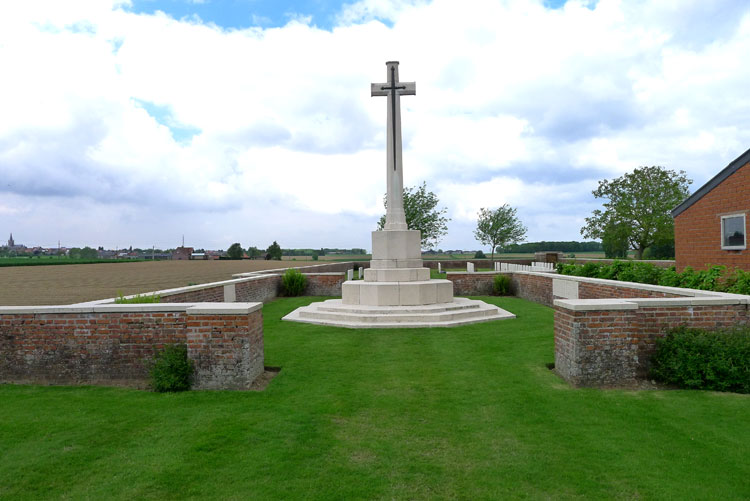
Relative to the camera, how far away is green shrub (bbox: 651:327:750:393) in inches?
215

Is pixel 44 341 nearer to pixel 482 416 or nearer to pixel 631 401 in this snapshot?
pixel 482 416

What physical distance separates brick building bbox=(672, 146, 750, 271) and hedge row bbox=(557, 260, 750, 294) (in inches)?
83.6

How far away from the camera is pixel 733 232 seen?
13.2 metres

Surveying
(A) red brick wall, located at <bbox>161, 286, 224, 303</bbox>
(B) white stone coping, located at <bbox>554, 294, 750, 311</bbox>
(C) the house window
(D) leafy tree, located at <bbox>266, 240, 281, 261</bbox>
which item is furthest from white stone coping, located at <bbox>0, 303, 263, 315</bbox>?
(D) leafy tree, located at <bbox>266, 240, 281, 261</bbox>

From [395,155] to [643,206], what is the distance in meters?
29.1

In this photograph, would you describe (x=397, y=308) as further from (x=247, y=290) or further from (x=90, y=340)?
(x=90, y=340)

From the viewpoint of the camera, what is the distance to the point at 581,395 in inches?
209

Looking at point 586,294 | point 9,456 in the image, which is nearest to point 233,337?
point 9,456

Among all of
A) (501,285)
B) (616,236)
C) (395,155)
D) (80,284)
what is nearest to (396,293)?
(395,155)

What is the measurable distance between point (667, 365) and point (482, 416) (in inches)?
110

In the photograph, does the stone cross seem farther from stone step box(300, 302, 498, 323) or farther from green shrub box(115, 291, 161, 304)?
green shrub box(115, 291, 161, 304)

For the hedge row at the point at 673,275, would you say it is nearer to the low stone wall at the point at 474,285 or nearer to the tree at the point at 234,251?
the low stone wall at the point at 474,285

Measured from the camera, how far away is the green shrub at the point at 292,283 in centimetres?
1683

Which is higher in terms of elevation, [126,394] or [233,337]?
[233,337]
